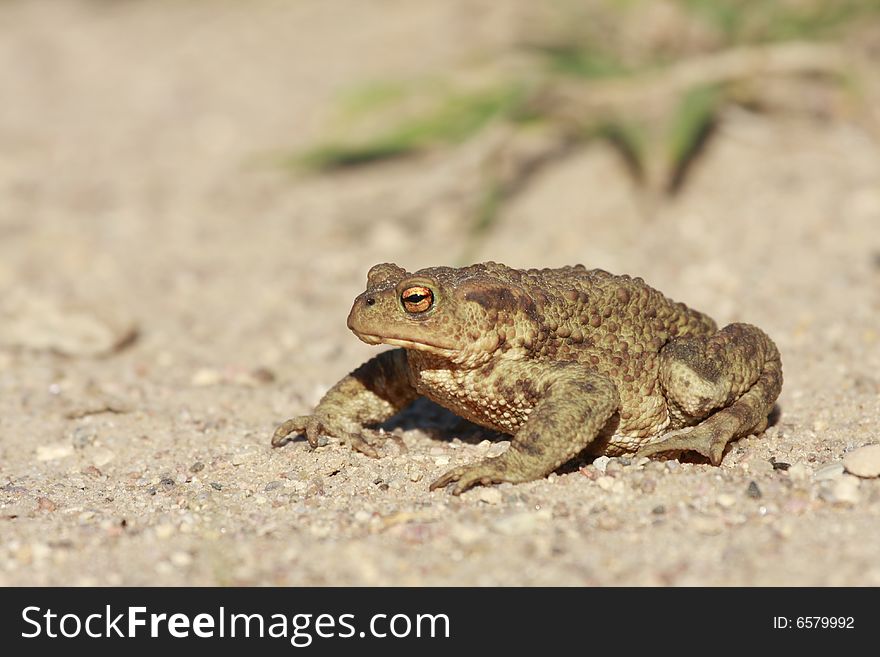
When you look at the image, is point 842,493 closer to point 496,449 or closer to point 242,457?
point 496,449

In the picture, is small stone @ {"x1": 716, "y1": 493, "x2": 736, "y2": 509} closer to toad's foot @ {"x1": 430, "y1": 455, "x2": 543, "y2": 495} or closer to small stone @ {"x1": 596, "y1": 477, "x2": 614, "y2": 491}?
small stone @ {"x1": 596, "y1": 477, "x2": 614, "y2": 491}

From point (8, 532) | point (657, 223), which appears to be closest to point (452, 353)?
point (8, 532)

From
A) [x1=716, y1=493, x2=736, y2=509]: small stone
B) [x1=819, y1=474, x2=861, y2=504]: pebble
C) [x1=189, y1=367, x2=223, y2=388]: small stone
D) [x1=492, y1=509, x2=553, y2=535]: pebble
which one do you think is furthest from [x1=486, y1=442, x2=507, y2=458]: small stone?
[x1=189, y1=367, x2=223, y2=388]: small stone

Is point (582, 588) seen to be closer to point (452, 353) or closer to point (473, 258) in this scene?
point (452, 353)

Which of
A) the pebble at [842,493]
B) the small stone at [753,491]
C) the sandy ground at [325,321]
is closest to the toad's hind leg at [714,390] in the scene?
the sandy ground at [325,321]

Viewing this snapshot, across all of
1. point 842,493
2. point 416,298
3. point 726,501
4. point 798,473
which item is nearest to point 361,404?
point 416,298

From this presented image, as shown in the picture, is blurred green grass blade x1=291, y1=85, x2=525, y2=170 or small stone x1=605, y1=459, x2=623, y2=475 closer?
small stone x1=605, y1=459, x2=623, y2=475
